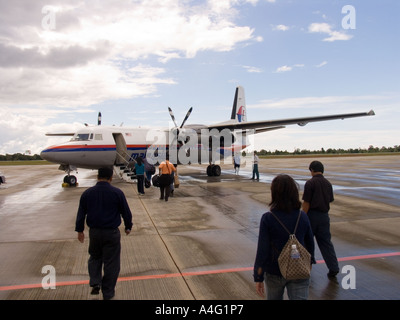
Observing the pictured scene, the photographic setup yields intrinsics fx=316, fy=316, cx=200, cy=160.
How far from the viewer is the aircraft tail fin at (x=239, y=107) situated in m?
28.5

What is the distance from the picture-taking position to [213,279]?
4973 mm

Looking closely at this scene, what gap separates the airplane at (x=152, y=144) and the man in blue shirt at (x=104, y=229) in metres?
12.6

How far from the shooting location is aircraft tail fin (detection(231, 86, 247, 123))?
93.4ft

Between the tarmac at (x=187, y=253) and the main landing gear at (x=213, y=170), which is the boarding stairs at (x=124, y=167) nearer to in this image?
the main landing gear at (x=213, y=170)

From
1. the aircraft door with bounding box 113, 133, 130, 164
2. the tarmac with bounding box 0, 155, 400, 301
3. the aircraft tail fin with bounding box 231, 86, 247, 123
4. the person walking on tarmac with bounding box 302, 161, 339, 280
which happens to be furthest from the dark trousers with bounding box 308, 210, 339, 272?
the aircraft tail fin with bounding box 231, 86, 247, 123

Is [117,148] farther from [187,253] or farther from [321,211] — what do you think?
[321,211]

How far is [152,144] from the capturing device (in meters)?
19.8

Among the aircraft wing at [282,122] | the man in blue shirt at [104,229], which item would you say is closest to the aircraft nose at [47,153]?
the aircraft wing at [282,122]

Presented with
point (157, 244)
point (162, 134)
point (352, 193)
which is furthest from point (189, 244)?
point (162, 134)

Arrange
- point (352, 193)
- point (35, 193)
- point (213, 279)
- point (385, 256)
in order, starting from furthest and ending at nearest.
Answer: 1. point (35, 193)
2. point (352, 193)
3. point (385, 256)
4. point (213, 279)

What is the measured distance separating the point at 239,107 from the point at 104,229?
83.6 feet

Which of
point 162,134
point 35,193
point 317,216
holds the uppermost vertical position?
point 162,134
